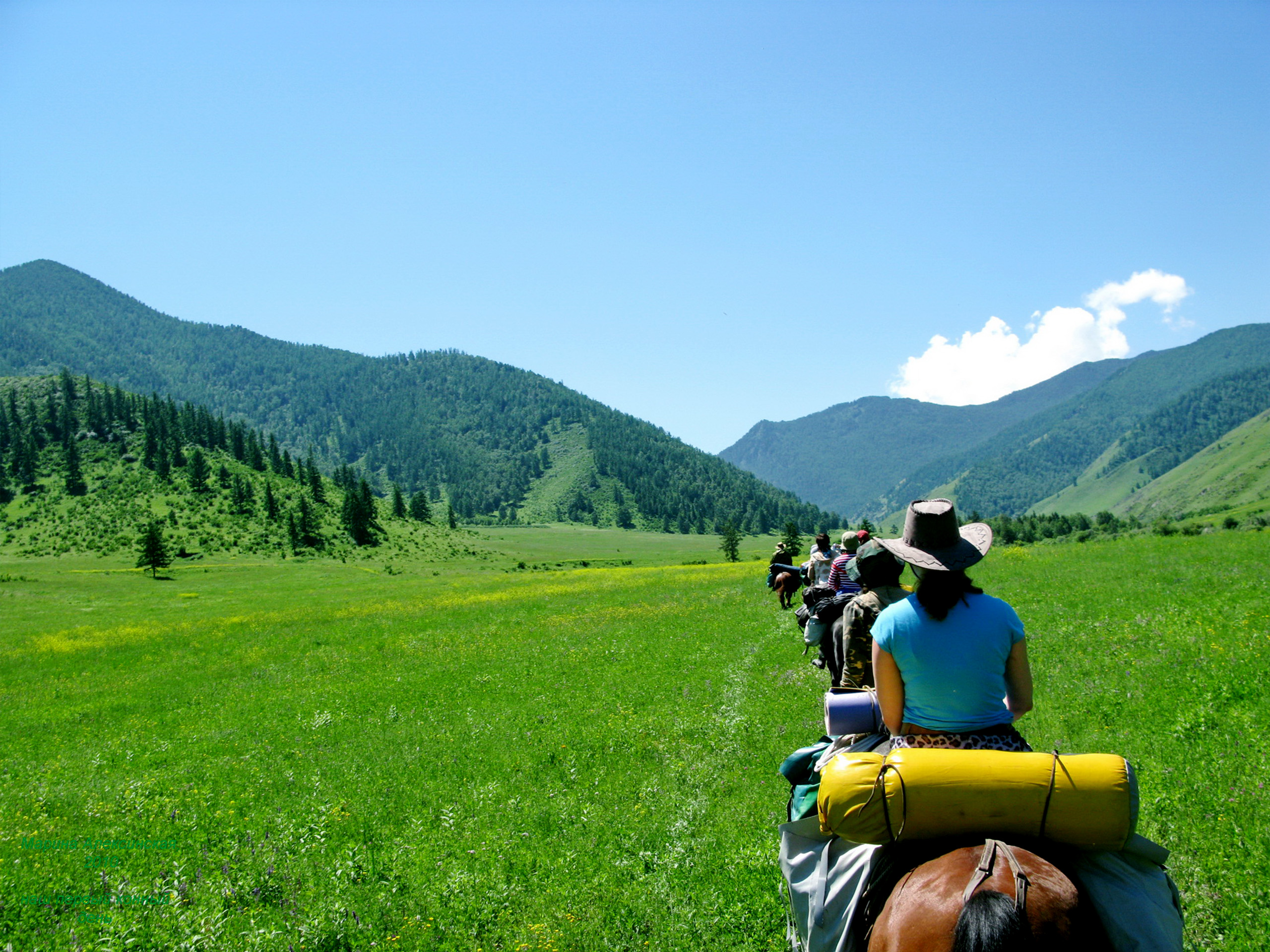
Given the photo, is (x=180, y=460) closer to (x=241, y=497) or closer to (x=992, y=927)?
(x=241, y=497)

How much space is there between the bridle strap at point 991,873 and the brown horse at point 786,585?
60.3ft

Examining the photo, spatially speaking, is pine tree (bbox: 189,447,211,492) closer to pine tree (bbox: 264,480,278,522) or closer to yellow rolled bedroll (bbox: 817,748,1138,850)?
pine tree (bbox: 264,480,278,522)

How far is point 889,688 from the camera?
4848mm

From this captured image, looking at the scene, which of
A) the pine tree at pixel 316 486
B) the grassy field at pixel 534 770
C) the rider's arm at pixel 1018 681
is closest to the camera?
the rider's arm at pixel 1018 681

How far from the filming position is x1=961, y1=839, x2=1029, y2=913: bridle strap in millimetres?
3111

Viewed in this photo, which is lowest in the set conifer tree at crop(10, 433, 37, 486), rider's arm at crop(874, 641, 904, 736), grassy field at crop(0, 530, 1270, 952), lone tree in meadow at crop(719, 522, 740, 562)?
lone tree in meadow at crop(719, 522, 740, 562)

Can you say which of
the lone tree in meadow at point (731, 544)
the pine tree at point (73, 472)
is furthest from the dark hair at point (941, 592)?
the pine tree at point (73, 472)

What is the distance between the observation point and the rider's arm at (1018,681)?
15.3 feet

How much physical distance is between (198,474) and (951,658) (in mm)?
145812

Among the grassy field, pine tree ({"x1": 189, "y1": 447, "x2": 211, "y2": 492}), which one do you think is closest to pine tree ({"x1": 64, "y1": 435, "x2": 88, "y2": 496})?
pine tree ({"x1": 189, "y1": 447, "x2": 211, "y2": 492})

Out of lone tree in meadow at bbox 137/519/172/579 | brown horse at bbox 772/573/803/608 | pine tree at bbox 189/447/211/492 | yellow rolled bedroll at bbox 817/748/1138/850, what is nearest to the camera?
yellow rolled bedroll at bbox 817/748/1138/850

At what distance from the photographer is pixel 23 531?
106312 millimetres

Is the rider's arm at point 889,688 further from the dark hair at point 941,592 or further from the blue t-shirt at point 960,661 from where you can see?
the dark hair at point 941,592

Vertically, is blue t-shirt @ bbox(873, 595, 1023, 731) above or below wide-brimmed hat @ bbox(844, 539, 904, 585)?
below
